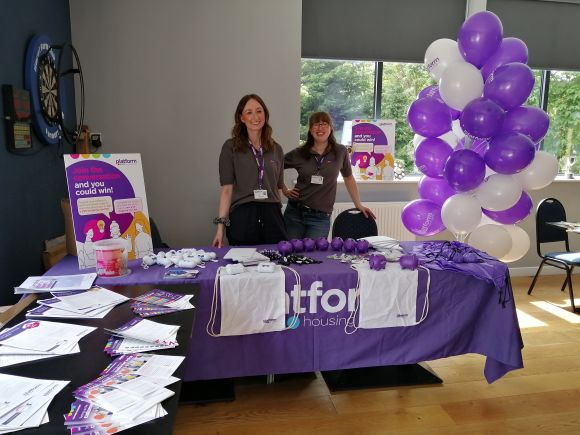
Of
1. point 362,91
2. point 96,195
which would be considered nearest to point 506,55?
point 362,91

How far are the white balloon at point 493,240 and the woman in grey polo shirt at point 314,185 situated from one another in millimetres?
705

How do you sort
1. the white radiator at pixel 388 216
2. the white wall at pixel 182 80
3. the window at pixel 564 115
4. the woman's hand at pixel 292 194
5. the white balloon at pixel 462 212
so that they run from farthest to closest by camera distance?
the window at pixel 564 115 → the white radiator at pixel 388 216 → the white wall at pixel 182 80 → the woman's hand at pixel 292 194 → the white balloon at pixel 462 212

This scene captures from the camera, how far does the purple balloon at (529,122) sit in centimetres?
225

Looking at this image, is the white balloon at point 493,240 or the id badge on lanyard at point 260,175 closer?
the white balloon at point 493,240

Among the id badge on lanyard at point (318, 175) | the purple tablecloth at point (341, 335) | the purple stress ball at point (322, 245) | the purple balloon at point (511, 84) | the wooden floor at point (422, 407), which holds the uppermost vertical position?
the purple balloon at point (511, 84)

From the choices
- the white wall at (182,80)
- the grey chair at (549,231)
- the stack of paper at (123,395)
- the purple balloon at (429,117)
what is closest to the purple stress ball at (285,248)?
the purple balloon at (429,117)

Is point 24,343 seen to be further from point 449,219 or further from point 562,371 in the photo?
point 562,371

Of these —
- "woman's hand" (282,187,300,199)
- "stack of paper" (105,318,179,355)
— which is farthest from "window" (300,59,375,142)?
"stack of paper" (105,318,179,355)

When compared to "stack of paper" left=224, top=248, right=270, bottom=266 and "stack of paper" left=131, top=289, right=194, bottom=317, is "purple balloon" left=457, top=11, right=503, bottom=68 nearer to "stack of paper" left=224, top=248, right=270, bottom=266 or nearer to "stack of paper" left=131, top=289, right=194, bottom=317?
"stack of paper" left=224, top=248, right=270, bottom=266

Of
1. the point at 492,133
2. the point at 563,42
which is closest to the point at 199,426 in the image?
the point at 492,133

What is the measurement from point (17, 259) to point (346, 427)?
186cm

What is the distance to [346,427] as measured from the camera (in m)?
2.06

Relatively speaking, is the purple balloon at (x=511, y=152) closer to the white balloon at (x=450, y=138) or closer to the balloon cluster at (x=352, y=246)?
the white balloon at (x=450, y=138)

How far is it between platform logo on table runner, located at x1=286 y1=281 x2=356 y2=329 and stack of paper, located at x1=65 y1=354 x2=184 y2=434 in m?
0.98
